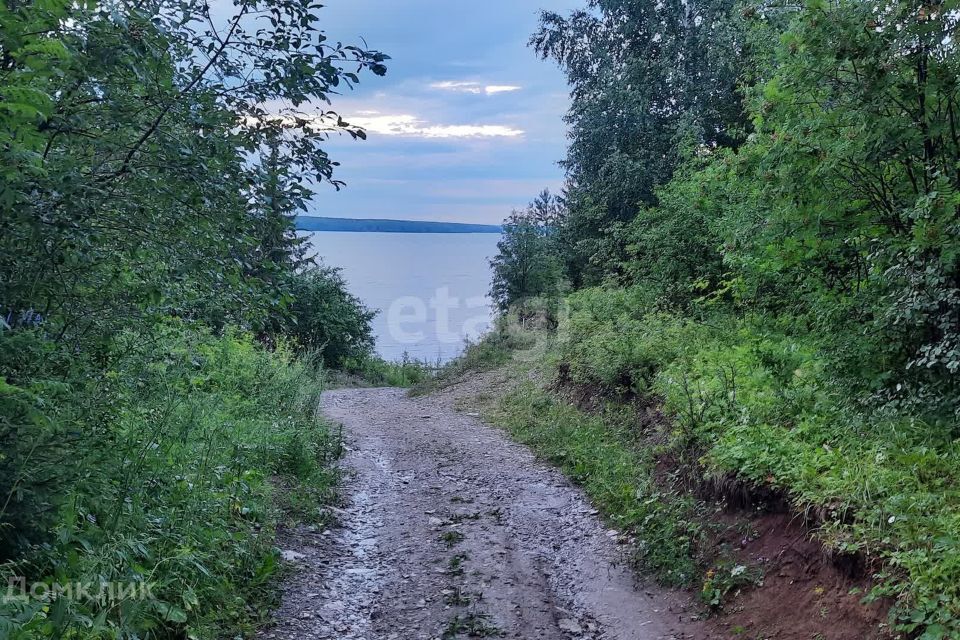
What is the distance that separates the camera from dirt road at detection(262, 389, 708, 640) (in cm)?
538

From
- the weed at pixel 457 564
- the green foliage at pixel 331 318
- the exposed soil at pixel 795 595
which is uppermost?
the green foliage at pixel 331 318

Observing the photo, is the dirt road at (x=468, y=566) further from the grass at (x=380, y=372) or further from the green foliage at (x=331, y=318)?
the green foliage at (x=331, y=318)

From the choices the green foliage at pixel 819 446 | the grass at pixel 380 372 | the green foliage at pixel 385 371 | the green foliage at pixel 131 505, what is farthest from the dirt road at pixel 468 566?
the green foliage at pixel 385 371

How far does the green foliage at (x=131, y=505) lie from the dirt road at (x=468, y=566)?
0.61 m

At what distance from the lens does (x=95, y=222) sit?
393cm

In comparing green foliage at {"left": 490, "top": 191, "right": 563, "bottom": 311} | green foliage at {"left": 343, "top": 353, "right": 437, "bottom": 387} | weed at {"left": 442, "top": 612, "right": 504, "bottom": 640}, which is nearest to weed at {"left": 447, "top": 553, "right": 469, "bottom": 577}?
weed at {"left": 442, "top": 612, "right": 504, "bottom": 640}

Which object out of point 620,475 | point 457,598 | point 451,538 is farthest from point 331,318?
point 457,598

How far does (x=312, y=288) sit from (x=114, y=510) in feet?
95.9

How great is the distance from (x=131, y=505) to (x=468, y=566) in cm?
332

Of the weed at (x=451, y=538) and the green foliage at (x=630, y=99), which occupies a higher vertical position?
the green foliage at (x=630, y=99)

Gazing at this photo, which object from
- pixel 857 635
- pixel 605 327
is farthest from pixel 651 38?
pixel 857 635

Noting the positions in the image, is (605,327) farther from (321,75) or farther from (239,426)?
(321,75)

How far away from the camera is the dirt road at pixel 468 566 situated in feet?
17.6

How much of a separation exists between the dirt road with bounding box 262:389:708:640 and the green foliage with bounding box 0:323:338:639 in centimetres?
61
